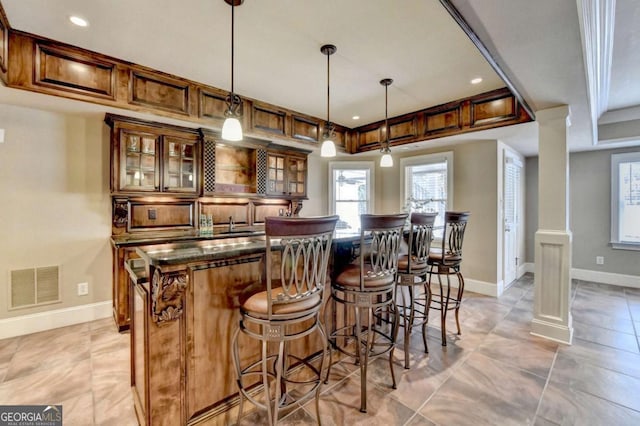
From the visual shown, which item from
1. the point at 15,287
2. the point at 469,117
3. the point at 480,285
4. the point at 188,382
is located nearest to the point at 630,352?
the point at 480,285

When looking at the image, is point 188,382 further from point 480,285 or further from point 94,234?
point 480,285

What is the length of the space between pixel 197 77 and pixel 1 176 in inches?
85.5

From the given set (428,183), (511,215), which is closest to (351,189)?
(428,183)

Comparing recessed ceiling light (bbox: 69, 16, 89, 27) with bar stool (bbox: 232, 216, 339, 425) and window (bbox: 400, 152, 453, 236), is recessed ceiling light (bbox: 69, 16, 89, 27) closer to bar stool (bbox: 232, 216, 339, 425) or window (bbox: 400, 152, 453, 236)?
bar stool (bbox: 232, 216, 339, 425)

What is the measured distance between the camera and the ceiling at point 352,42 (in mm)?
1813

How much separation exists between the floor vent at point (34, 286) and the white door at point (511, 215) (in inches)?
235

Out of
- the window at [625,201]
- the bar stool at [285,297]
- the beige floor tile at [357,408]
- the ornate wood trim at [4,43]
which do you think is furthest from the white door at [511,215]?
the ornate wood trim at [4,43]

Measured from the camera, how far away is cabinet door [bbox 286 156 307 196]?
4742mm

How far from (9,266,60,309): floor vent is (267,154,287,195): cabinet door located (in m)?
2.73

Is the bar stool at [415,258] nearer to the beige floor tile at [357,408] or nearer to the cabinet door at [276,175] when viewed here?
the beige floor tile at [357,408]

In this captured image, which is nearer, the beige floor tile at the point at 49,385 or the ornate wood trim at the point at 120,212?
the beige floor tile at the point at 49,385

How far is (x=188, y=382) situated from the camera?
5.28 feet

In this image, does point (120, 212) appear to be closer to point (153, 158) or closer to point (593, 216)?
point (153, 158)

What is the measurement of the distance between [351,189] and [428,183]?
4.75 ft
